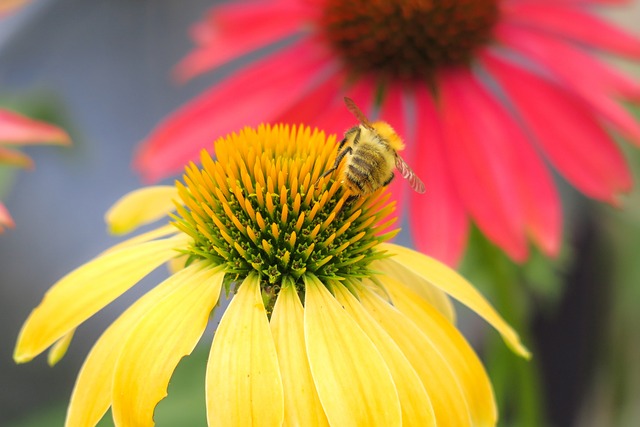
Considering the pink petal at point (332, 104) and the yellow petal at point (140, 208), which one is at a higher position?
the yellow petal at point (140, 208)

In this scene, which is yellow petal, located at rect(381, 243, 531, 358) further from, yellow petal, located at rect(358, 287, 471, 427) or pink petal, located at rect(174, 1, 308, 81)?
pink petal, located at rect(174, 1, 308, 81)

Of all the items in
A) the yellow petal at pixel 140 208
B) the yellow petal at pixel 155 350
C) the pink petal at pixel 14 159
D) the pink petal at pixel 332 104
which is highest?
the pink petal at pixel 14 159

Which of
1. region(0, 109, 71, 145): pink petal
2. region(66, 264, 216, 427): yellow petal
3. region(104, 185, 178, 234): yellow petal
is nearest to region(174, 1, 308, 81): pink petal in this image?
region(0, 109, 71, 145): pink petal

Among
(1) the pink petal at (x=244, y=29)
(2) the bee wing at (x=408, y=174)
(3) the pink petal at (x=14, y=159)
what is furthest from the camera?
(1) the pink petal at (x=244, y=29)

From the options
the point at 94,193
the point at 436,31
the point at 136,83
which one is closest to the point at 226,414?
the point at 436,31

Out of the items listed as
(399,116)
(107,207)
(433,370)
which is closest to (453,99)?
(399,116)

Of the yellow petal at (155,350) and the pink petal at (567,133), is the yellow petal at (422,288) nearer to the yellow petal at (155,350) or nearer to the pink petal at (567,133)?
the yellow petal at (155,350)

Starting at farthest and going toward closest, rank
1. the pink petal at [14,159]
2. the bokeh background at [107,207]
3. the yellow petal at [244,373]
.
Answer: the bokeh background at [107,207], the pink petal at [14,159], the yellow petal at [244,373]

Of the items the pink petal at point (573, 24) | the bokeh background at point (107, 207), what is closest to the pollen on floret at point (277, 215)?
the pink petal at point (573, 24)
